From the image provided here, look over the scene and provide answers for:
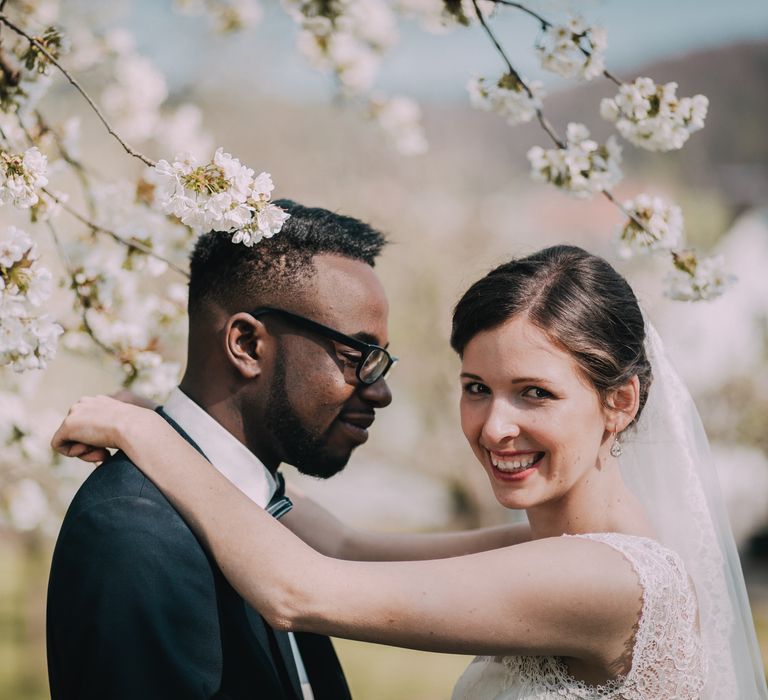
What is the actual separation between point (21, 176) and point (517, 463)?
137 cm

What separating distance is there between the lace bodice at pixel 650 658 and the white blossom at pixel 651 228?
2.88ft

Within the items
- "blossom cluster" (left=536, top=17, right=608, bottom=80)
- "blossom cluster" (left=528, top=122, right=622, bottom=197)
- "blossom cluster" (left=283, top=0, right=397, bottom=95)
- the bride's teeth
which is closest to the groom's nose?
the bride's teeth

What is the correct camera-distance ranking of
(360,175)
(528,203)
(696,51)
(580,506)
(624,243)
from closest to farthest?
(580,506)
(624,243)
(360,175)
(528,203)
(696,51)

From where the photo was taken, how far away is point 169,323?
3176 millimetres

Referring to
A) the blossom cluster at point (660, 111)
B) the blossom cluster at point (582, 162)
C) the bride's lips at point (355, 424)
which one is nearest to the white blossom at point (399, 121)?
the blossom cluster at point (582, 162)

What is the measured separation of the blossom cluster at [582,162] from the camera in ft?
8.93

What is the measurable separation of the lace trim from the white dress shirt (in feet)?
2.14

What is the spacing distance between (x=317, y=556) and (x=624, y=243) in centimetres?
134

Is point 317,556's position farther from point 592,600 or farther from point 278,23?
point 278,23

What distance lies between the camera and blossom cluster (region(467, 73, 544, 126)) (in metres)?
2.74

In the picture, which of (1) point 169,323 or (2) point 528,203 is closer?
(1) point 169,323

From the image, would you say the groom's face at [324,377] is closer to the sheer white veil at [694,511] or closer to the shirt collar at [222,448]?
the shirt collar at [222,448]

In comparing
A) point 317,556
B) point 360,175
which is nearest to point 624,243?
point 317,556

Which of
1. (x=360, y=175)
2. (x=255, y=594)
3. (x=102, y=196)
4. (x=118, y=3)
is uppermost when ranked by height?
A: (x=360, y=175)
